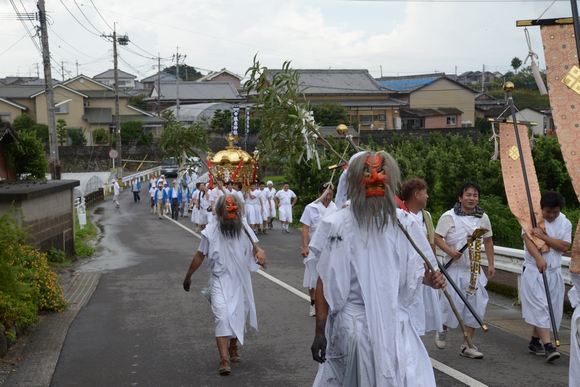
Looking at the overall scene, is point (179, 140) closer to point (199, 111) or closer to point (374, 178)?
point (374, 178)

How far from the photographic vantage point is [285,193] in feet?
84.0

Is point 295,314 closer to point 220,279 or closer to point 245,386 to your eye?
point 220,279

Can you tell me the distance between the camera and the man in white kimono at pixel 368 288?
14.3 ft

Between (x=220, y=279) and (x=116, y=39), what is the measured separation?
47.0 m

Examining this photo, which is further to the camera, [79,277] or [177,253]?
[177,253]

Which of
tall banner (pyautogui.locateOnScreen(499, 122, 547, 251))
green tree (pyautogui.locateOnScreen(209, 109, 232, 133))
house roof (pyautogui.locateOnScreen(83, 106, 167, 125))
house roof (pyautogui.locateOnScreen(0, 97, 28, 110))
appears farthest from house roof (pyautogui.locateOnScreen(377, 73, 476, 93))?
tall banner (pyautogui.locateOnScreen(499, 122, 547, 251))

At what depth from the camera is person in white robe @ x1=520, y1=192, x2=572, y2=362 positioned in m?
7.78

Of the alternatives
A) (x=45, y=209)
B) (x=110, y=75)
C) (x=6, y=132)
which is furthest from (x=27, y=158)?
A: (x=110, y=75)

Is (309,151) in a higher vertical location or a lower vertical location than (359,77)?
lower

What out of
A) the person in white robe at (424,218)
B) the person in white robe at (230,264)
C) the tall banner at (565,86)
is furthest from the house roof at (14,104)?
the tall banner at (565,86)

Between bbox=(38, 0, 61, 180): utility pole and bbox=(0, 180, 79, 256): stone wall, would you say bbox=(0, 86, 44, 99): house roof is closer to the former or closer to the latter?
bbox=(38, 0, 61, 180): utility pole

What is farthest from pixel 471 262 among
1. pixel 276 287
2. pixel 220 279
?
pixel 276 287

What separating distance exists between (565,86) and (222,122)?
55.4 meters

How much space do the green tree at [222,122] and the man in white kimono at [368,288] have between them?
5586 centimetres
